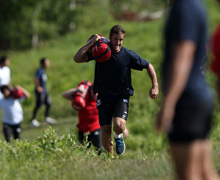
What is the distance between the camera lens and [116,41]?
6961mm

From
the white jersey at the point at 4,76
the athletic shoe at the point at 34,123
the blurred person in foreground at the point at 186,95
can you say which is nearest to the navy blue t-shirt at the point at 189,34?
the blurred person in foreground at the point at 186,95

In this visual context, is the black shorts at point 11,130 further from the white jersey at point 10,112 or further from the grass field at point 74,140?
the grass field at point 74,140

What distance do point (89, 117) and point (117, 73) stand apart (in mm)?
1797

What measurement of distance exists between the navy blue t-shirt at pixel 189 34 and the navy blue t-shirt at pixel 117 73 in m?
3.48

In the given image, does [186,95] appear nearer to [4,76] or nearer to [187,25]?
[187,25]

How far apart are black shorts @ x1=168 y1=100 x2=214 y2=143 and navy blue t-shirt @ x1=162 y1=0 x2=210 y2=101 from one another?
0.07m

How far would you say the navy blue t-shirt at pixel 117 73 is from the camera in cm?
701

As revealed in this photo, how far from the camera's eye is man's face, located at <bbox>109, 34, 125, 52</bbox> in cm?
692

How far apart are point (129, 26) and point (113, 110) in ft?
86.2

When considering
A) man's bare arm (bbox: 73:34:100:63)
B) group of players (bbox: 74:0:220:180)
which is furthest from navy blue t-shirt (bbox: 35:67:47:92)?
group of players (bbox: 74:0:220:180)

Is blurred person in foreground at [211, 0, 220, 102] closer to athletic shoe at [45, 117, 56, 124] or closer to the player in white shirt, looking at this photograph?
the player in white shirt

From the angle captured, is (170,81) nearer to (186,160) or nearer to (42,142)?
(186,160)

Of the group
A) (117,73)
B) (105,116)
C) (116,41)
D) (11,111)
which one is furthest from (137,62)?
(11,111)

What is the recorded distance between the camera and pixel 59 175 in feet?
17.8
